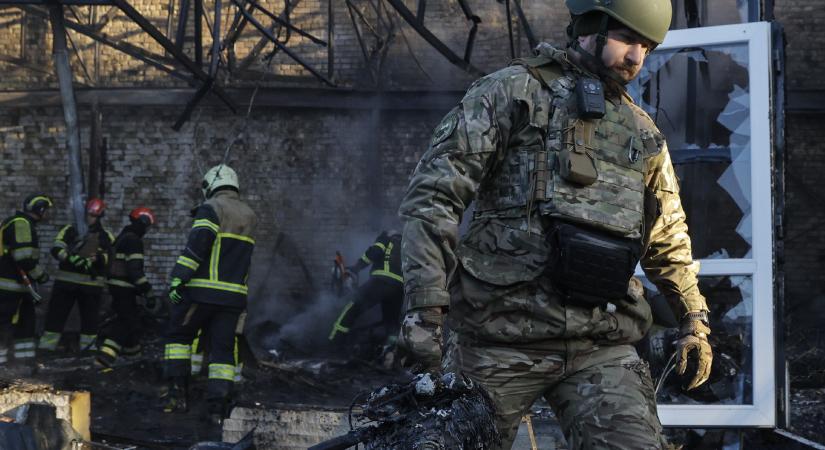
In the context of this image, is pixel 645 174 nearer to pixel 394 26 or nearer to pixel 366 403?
pixel 366 403

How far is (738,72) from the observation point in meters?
5.50

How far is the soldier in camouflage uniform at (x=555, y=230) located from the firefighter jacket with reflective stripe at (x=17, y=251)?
782 cm

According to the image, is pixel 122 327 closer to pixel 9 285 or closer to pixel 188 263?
pixel 9 285

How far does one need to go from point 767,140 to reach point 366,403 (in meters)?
3.28

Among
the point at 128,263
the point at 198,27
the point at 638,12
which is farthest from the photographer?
the point at 128,263

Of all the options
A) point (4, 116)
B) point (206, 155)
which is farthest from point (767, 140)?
point (4, 116)

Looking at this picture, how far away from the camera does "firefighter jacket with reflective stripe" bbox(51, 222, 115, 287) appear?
10578 mm

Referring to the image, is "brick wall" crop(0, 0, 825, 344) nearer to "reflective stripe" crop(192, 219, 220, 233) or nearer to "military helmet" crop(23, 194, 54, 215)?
"military helmet" crop(23, 194, 54, 215)

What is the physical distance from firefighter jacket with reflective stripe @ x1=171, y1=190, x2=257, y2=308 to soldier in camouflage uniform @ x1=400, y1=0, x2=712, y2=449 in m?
4.76

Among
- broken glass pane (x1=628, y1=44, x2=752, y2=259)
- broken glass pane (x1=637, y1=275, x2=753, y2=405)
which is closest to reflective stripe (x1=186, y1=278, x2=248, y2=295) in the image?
broken glass pane (x1=637, y1=275, x2=753, y2=405)

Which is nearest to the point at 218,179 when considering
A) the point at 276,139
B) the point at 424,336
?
the point at 276,139

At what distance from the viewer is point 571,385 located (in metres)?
3.16

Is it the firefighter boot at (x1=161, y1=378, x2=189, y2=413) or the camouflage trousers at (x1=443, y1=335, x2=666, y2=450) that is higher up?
the camouflage trousers at (x1=443, y1=335, x2=666, y2=450)

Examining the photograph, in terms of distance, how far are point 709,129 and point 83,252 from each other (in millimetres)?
7041
